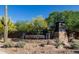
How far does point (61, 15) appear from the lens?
36.7 m

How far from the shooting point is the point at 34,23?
3669 centimetres

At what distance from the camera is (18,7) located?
36.7m

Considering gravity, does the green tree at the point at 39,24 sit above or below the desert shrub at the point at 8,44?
above

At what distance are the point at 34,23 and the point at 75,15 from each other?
2.84 feet

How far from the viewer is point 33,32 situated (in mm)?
36688

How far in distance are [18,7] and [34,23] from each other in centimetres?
47

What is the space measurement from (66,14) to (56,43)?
2.10 ft

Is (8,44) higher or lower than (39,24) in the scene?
lower

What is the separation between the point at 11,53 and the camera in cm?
3666

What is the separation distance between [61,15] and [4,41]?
51.2 inches

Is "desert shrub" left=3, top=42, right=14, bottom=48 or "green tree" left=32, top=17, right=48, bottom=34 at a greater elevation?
"green tree" left=32, top=17, right=48, bottom=34

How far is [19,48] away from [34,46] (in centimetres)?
32

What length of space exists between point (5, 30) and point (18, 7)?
1.80 feet
